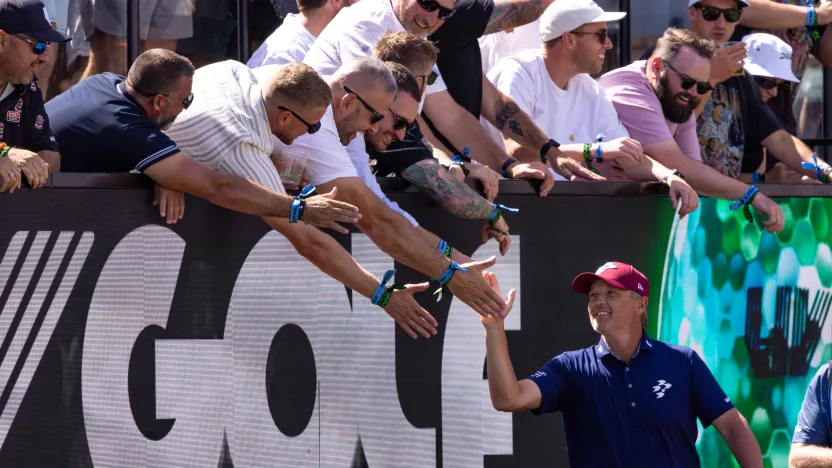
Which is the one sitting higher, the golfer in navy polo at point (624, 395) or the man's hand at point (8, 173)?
the man's hand at point (8, 173)

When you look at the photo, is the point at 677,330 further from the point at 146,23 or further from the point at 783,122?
the point at 146,23

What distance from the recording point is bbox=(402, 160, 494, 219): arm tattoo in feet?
18.8

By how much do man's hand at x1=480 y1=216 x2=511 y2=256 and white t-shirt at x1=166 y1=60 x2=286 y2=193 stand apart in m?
1.17

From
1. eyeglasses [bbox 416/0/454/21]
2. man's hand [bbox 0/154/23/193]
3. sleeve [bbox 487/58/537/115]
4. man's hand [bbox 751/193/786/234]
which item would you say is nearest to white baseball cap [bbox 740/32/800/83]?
man's hand [bbox 751/193/786/234]

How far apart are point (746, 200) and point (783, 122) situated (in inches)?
86.2

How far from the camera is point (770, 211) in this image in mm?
6781

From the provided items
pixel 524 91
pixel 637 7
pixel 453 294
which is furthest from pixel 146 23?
pixel 637 7

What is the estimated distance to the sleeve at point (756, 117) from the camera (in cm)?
782

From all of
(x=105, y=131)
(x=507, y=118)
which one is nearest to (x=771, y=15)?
(x=507, y=118)

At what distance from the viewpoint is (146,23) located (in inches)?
288

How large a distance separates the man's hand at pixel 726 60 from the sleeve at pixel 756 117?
534mm

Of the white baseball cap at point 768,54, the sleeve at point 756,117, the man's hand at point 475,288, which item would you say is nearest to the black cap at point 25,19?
the man's hand at point 475,288

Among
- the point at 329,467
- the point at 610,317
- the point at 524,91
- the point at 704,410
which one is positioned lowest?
the point at 329,467

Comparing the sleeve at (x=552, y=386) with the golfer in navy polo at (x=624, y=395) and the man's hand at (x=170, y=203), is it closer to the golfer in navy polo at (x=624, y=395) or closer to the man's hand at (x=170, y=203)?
the golfer in navy polo at (x=624, y=395)
